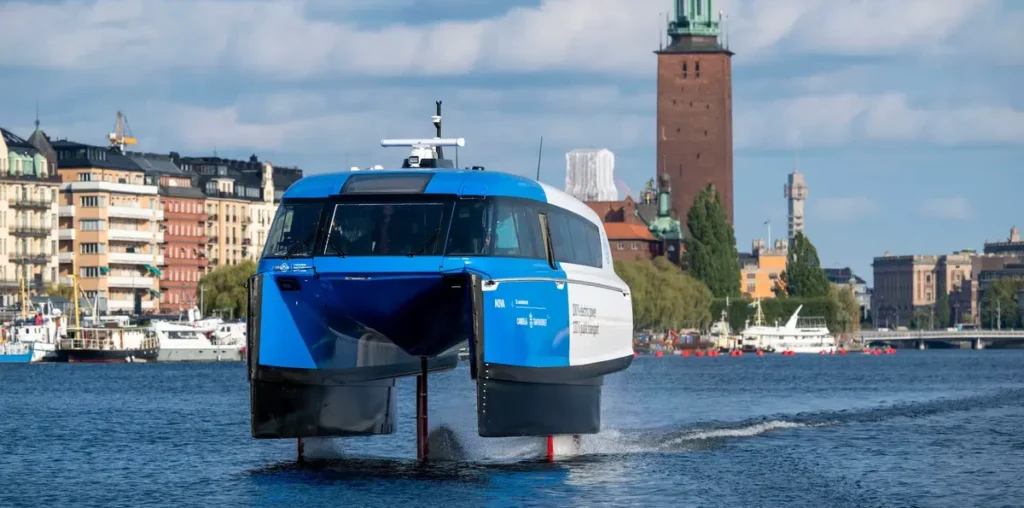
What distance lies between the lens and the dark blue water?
33156 mm

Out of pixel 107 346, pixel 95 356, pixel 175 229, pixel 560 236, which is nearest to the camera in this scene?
pixel 560 236

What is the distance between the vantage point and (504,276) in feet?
108

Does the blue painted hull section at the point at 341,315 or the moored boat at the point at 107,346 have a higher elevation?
the blue painted hull section at the point at 341,315

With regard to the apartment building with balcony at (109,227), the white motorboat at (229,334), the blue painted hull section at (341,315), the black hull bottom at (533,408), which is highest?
the apartment building with balcony at (109,227)

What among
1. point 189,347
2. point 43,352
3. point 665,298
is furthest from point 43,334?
point 665,298

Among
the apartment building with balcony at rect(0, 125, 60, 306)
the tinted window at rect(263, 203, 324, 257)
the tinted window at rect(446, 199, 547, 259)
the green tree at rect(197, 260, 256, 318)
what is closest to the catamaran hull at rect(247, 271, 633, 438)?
the tinted window at rect(263, 203, 324, 257)

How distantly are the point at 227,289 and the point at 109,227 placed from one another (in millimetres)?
23561

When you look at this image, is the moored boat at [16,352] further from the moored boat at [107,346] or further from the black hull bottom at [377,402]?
the black hull bottom at [377,402]

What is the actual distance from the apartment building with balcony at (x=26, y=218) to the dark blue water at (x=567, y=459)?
10701 cm

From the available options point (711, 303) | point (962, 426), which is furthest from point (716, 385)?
point (711, 303)

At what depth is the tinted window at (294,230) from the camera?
1313 inches

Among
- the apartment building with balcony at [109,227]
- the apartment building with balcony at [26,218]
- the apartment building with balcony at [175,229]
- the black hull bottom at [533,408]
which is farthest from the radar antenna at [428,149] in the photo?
the apartment building with balcony at [175,229]

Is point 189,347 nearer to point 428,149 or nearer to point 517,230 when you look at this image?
point 428,149

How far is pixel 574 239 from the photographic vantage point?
36.7 meters
